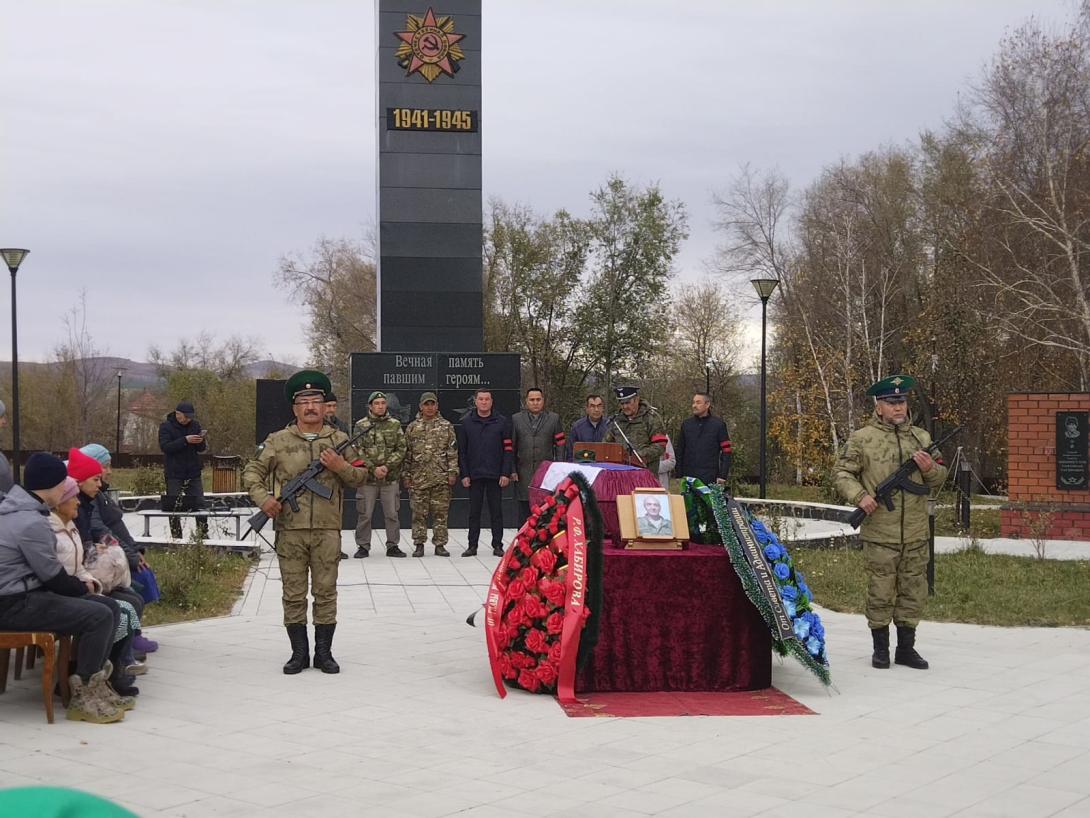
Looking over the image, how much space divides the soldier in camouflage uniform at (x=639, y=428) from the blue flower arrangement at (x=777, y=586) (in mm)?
3830

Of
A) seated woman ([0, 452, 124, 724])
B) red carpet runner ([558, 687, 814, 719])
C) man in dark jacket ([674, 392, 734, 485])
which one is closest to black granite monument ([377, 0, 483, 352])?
man in dark jacket ([674, 392, 734, 485])

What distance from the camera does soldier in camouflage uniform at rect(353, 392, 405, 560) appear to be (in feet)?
44.0

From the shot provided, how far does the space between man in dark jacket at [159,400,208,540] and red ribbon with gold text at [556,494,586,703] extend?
8.51 m

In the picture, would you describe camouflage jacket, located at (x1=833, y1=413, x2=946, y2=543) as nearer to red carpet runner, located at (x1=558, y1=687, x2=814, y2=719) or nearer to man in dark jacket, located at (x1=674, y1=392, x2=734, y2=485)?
red carpet runner, located at (x1=558, y1=687, x2=814, y2=719)

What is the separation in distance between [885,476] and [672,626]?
1.80m

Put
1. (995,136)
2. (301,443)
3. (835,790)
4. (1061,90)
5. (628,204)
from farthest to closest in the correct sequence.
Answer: (628,204) → (995,136) → (1061,90) → (301,443) → (835,790)

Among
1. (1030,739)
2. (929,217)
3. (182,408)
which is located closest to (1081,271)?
(929,217)

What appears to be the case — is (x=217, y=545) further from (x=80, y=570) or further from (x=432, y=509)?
(x=80, y=570)

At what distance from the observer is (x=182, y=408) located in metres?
14.9

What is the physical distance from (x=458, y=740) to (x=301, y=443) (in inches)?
99.3

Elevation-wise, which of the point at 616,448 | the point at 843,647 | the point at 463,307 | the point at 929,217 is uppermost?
the point at 929,217

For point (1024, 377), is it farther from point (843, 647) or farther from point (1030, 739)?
point (1030, 739)

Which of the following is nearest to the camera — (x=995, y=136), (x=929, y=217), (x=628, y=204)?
(x=995, y=136)

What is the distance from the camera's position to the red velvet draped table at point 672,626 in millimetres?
7289
